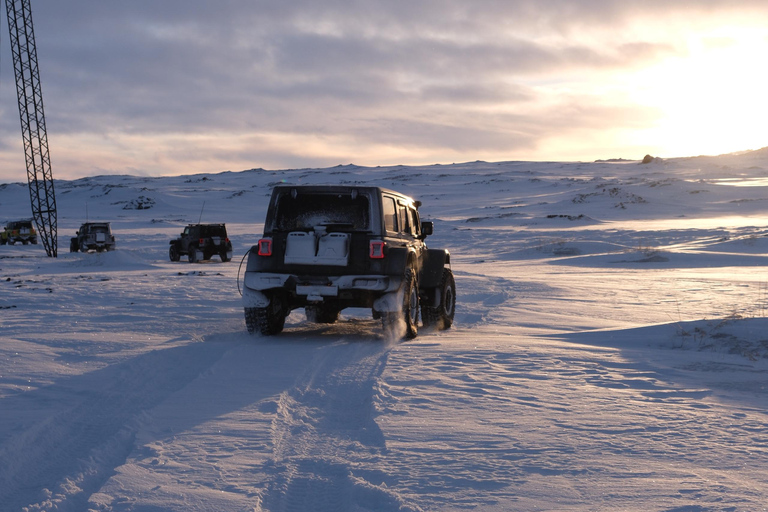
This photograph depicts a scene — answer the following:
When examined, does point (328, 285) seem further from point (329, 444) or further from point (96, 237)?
point (96, 237)

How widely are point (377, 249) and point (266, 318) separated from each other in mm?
1803

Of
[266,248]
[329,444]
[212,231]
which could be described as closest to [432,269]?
[266,248]

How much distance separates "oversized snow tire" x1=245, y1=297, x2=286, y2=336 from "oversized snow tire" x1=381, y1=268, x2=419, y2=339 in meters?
1.42

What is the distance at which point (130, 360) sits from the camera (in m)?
7.35

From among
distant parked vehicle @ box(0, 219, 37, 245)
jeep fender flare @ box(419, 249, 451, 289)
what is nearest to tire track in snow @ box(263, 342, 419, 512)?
jeep fender flare @ box(419, 249, 451, 289)

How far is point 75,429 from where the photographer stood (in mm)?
4988

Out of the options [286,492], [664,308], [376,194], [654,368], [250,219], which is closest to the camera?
[286,492]

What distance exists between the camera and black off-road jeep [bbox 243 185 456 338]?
8.82m

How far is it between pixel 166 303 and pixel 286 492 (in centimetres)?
957

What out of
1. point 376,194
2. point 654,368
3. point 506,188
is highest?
point 506,188

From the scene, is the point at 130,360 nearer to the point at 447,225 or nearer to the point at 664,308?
the point at 664,308

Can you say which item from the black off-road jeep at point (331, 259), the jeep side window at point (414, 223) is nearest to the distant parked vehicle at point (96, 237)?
the jeep side window at point (414, 223)

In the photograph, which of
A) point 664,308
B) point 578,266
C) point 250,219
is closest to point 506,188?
point 250,219

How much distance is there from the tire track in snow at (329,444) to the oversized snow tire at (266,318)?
2198mm
